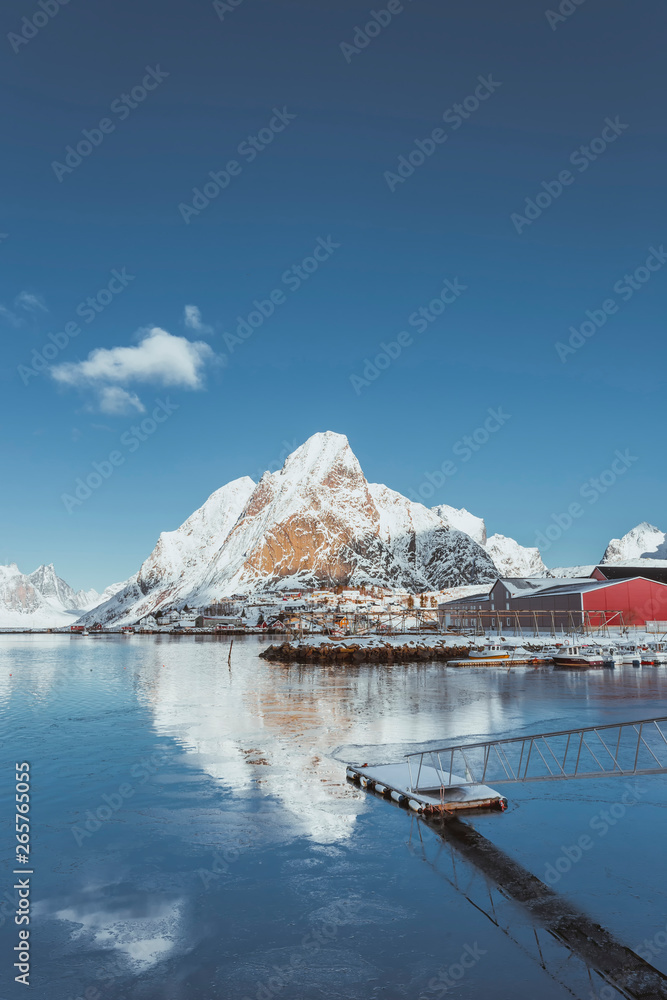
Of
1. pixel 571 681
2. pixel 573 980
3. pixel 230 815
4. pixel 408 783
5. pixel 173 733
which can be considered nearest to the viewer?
pixel 573 980

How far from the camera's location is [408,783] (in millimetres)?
19031

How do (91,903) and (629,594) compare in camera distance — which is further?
(629,594)

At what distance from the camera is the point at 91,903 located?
12.2 m

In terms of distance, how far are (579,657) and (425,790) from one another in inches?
2262

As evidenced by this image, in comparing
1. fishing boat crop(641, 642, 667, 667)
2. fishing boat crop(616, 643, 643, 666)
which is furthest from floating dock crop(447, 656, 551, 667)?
fishing boat crop(641, 642, 667, 667)

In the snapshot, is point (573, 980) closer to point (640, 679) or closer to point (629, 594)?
point (640, 679)

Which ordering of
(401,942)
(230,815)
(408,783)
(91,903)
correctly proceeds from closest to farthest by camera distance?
(401,942)
(91,903)
(230,815)
(408,783)

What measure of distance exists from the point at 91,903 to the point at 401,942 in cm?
568

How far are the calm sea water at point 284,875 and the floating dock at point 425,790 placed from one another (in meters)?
0.63

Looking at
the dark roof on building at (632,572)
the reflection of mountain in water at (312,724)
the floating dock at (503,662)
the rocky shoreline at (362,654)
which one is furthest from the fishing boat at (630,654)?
the dark roof on building at (632,572)

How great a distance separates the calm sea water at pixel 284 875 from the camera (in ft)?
31.9

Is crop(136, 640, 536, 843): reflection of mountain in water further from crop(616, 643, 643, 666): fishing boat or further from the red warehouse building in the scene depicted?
the red warehouse building

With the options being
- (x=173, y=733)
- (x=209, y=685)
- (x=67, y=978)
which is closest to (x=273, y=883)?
(x=67, y=978)

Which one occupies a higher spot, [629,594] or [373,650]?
[629,594]
